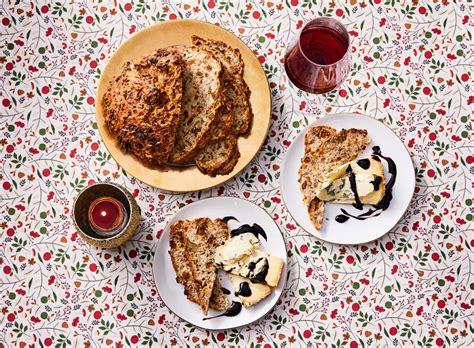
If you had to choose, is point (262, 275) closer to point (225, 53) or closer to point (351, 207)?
point (351, 207)

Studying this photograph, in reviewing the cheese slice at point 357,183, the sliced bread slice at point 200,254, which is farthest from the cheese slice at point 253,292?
the cheese slice at point 357,183

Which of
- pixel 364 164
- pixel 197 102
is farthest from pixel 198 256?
pixel 364 164

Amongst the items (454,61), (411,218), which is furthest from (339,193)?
(454,61)

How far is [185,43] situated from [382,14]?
0.67 meters

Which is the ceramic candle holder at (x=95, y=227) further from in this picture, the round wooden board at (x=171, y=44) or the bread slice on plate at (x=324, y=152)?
the bread slice on plate at (x=324, y=152)

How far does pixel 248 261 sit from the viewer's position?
6.96ft

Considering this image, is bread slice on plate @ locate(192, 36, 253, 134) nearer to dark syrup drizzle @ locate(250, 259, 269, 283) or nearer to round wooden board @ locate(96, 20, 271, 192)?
round wooden board @ locate(96, 20, 271, 192)

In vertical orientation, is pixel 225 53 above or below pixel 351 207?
above

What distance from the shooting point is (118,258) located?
2.21m

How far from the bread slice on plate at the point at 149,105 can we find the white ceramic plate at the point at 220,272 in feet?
0.72

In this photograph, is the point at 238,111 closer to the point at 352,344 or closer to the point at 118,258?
the point at 118,258

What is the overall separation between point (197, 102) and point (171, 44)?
9.2 inches

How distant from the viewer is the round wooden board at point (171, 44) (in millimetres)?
2121

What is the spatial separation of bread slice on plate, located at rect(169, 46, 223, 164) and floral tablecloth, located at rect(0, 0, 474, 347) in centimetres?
20
